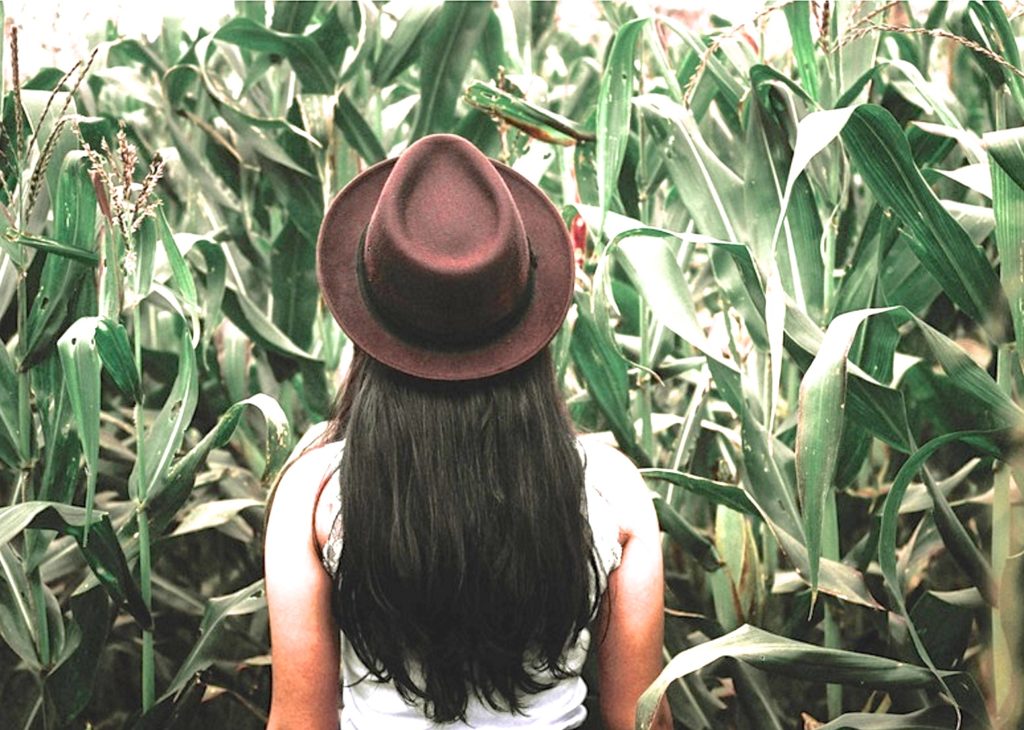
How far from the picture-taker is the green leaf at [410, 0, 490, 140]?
166 centimetres

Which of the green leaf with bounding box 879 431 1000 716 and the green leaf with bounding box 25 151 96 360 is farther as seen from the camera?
the green leaf with bounding box 25 151 96 360

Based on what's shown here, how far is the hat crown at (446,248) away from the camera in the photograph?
0.99 m

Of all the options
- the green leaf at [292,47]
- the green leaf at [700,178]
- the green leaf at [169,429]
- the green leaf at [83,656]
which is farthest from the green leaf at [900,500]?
the green leaf at [292,47]

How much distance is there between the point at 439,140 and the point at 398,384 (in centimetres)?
21

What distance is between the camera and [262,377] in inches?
72.5

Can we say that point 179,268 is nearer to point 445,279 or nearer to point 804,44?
point 445,279

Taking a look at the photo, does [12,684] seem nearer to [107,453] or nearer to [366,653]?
[107,453]

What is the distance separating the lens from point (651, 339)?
5.16ft

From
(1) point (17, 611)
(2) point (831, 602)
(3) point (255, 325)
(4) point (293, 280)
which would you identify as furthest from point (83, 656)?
(2) point (831, 602)

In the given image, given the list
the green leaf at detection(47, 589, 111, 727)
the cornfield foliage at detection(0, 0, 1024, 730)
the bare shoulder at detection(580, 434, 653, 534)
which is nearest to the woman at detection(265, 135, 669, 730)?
the bare shoulder at detection(580, 434, 653, 534)

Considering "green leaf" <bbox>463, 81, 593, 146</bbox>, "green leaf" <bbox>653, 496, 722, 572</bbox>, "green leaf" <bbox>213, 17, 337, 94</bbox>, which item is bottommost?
"green leaf" <bbox>653, 496, 722, 572</bbox>

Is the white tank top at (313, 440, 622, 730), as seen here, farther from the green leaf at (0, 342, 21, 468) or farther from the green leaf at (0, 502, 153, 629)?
the green leaf at (0, 342, 21, 468)

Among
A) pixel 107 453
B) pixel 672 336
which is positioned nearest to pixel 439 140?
pixel 672 336

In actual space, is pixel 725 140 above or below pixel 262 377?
above
